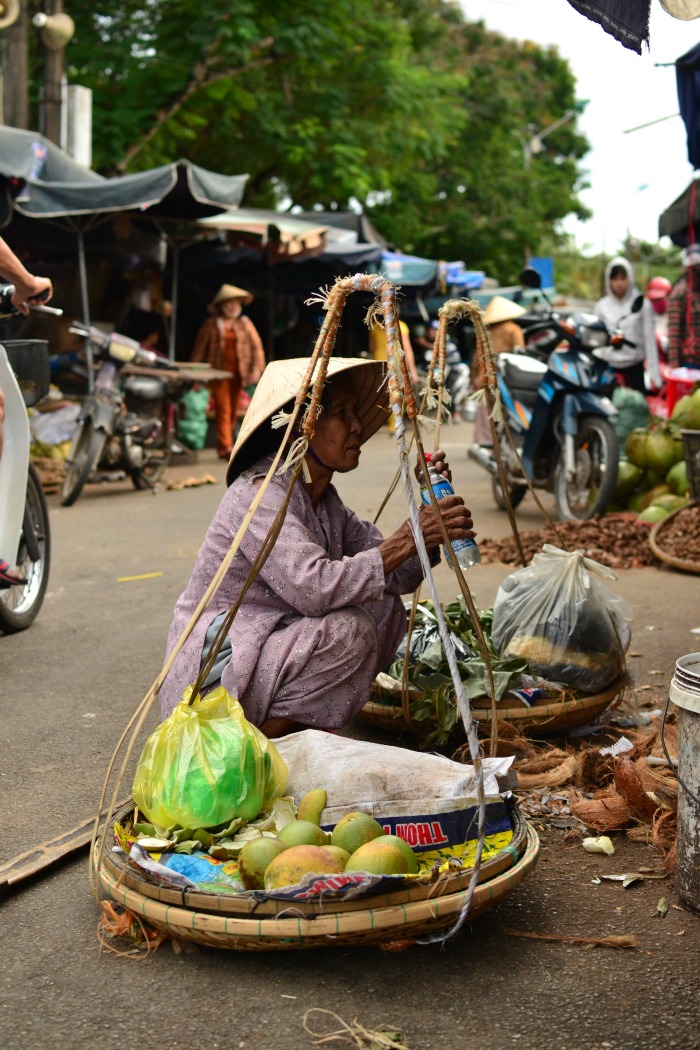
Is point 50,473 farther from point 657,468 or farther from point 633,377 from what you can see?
point 657,468

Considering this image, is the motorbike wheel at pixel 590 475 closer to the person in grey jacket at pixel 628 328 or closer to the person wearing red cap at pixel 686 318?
the person in grey jacket at pixel 628 328

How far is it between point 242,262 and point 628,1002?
45.3 feet

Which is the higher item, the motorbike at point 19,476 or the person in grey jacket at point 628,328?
the person in grey jacket at point 628,328

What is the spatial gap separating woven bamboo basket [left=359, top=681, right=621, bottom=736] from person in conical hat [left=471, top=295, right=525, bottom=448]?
5462 mm

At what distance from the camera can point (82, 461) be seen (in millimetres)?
9492

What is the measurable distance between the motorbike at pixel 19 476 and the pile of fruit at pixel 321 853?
2653 mm

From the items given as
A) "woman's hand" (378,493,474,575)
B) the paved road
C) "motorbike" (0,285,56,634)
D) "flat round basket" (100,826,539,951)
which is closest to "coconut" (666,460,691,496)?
"motorbike" (0,285,56,634)

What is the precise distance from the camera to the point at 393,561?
9.57 ft

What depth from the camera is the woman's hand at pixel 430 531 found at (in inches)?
110

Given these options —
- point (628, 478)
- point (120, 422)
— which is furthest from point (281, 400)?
point (120, 422)

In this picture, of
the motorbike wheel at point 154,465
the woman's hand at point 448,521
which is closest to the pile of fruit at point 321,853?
the woman's hand at point 448,521

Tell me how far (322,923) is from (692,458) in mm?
5190

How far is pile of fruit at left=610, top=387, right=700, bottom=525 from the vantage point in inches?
294

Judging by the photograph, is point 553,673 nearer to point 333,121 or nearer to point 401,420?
point 401,420
